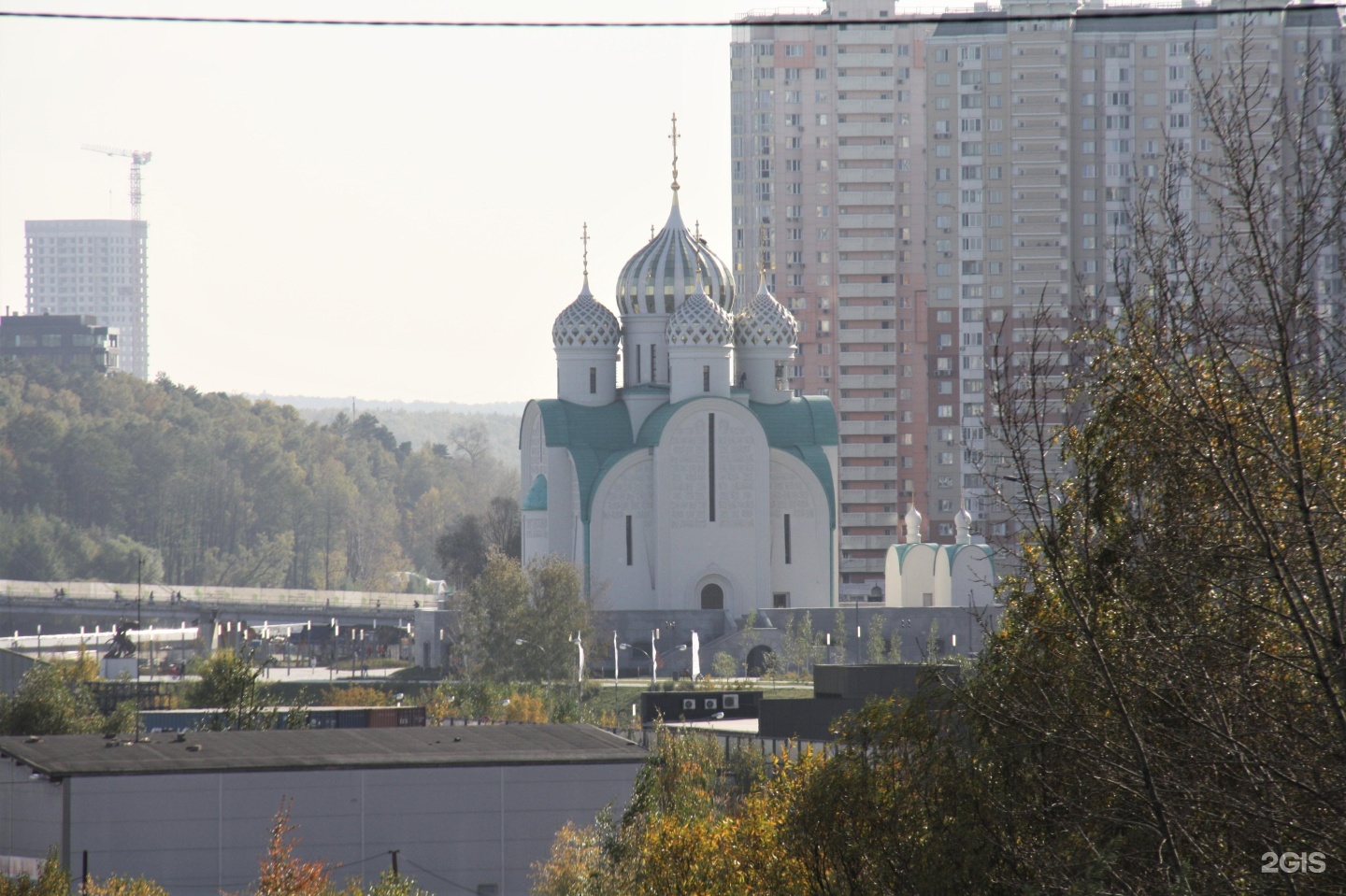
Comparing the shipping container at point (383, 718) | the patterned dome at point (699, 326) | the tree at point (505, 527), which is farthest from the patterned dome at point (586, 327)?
the shipping container at point (383, 718)

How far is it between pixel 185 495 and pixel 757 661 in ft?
192

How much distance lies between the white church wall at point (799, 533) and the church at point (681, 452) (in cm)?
4

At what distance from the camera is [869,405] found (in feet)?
268

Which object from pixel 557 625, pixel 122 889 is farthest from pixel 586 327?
pixel 122 889

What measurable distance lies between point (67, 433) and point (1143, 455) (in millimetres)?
94823

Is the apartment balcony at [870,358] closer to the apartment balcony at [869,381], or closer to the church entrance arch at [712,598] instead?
the apartment balcony at [869,381]

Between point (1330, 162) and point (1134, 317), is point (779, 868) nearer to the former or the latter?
point (1134, 317)

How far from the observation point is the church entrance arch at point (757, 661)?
1964 inches

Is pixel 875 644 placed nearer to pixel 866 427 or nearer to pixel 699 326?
pixel 699 326

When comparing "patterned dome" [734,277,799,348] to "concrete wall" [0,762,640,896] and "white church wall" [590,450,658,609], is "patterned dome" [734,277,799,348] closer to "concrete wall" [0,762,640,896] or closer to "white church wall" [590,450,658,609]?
"white church wall" [590,450,658,609]

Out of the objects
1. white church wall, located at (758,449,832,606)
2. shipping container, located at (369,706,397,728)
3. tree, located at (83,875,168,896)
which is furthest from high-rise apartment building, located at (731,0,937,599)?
tree, located at (83,875,168,896)

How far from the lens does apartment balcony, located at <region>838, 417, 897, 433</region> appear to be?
81625 millimetres

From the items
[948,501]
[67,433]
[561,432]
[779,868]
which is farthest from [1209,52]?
[779,868]

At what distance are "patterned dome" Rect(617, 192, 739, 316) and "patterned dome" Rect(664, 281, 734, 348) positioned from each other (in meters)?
2.02
